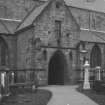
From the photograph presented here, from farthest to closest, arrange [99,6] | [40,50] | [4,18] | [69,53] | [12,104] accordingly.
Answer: [99,6]
[4,18]
[69,53]
[40,50]
[12,104]

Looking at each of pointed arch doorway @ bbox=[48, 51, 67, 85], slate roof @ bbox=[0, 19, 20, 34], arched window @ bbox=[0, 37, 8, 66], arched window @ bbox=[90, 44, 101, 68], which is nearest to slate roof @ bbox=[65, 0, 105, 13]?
arched window @ bbox=[90, 44, 101, 68]

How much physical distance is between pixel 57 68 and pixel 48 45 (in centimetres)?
407

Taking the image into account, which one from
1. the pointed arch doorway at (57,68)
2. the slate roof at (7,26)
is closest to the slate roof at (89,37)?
the pointed arch doorway at (57,68)

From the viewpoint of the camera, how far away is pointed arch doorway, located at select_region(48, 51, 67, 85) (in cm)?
3019

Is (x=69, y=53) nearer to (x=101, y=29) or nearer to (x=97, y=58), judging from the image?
(x=97, y=58)

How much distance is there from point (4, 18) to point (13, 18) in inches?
43.7

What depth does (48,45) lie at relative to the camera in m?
28.7

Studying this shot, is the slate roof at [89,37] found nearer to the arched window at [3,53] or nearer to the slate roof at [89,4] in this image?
the slate roof at [89,4]

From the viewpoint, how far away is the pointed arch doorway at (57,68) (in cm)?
3019

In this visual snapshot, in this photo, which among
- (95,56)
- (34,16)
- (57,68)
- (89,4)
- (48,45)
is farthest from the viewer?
(89,4)

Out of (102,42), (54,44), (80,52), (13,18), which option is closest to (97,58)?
(102,42)

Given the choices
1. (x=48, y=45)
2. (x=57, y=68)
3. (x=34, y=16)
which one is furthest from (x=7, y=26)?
(x=57, y=68)

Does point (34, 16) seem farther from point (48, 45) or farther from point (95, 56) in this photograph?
point (95, 56)

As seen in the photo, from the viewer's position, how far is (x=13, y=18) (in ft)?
115
